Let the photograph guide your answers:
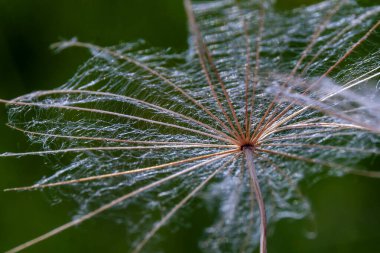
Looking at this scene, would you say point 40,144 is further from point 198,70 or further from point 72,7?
point 72,7

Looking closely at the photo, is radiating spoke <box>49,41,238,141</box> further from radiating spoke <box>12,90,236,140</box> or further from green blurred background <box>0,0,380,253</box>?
green blurred background <box>0,0,380,253</box>

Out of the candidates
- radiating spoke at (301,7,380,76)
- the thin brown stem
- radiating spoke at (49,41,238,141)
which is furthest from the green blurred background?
the thin brown stem

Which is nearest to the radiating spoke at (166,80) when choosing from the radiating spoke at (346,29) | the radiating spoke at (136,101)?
the radiating spoke at (136,101)

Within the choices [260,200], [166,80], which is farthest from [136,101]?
[260,200]

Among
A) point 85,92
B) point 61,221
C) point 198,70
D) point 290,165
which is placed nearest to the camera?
point 85,92

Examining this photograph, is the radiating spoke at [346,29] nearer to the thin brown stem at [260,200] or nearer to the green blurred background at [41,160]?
the thin brown stem at [260,200]

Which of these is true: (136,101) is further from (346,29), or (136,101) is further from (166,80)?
(346,29)

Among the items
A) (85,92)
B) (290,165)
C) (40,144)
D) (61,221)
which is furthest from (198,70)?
(61,221)

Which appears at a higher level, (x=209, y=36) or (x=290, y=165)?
(x=209, y=36)
